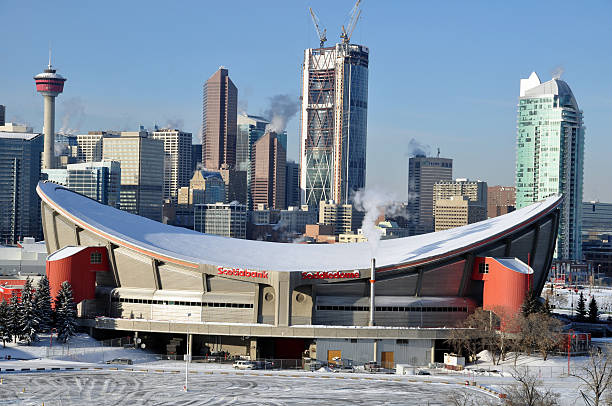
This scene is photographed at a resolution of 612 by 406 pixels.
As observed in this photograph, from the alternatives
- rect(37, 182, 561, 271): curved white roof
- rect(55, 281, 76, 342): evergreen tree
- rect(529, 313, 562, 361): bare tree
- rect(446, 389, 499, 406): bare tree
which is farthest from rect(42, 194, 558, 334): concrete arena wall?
rect(446, 389, 499, 406): bare tree

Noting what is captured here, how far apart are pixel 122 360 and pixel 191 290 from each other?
13.6 metres

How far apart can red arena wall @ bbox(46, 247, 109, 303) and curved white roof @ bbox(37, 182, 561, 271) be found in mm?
3027

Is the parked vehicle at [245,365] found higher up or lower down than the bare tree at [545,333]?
lower down

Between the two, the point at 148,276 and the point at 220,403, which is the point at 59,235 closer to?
the point at 148,276

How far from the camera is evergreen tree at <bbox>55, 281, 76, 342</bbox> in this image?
99.6 m

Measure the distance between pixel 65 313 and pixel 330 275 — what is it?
88.3 ft

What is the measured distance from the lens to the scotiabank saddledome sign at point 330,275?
333 ft

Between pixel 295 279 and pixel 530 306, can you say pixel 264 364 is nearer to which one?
pixel 295 279

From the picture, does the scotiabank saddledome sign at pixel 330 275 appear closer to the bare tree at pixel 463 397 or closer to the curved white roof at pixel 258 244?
the curved white roof at pixel 258 244

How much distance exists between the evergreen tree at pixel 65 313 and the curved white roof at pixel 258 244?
771 centimetres

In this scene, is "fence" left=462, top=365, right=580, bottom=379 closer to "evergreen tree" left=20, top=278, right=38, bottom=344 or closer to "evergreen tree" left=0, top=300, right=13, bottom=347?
"evergreen tree" left=20, top=278, right=38, bottom=344

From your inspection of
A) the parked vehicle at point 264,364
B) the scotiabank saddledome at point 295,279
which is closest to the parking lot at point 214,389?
the parked vehicle at point 264,364

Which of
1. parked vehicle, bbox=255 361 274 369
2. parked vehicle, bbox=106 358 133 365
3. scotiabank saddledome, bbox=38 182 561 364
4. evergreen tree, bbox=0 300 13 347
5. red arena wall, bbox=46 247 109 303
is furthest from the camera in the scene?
red arena wall, bbox=46 247 109 303


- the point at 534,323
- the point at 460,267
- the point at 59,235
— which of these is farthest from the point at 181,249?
the point at 534,323
